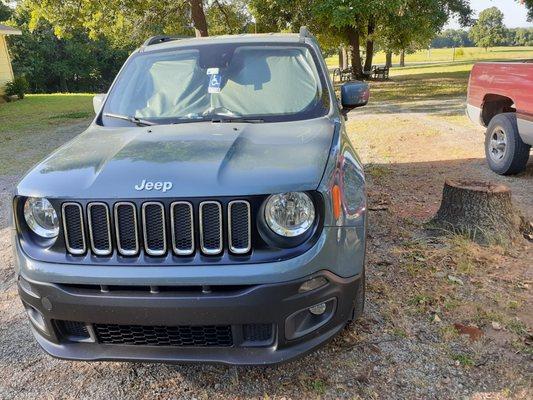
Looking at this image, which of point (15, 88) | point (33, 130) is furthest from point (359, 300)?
point (15, 88)

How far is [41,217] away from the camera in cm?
238

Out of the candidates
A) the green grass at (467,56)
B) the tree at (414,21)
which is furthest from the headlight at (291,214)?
the green grass at (467,56)

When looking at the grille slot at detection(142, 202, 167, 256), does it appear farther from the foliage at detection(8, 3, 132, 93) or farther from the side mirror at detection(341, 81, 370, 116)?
the foliage at detection(8, 3, 132, 93)

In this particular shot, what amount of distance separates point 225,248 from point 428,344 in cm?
153

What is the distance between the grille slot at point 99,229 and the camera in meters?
2.23

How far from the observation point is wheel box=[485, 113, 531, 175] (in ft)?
19.9

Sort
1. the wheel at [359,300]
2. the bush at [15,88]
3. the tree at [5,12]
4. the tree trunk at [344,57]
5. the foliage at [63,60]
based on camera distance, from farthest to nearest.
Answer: the foliage at [63,60], the tree trunk at [344,57], the tree at [5,12], the bush at [15,88], the wheel at [359,300]

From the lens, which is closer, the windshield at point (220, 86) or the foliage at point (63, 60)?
the windshield at point (220, 86)

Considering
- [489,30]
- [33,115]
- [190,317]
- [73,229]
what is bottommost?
[33,115]

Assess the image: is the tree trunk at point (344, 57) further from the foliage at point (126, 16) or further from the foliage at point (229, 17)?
the foliage at point (126, 16)

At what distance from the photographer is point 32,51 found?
36.0m

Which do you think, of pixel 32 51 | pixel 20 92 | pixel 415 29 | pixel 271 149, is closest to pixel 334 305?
pixel 271 149

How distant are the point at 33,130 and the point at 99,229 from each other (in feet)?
39.0

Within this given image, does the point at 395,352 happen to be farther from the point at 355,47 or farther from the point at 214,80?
the point at 355,47
